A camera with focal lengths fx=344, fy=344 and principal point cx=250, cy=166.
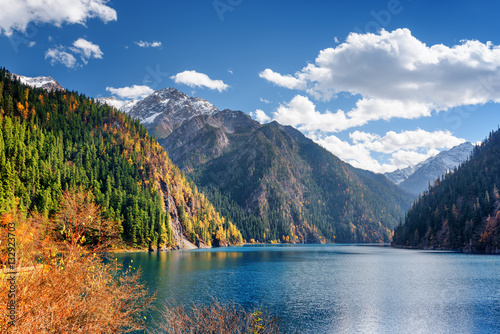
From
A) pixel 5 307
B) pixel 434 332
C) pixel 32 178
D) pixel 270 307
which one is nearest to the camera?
pixel 5 307

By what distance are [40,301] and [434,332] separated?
40.0 metres

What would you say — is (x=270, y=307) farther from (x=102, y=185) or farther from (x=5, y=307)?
(x=102, y=185)

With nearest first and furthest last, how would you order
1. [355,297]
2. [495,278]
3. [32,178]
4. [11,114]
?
1. [355,297]
2. [495,278]
3. [32,178]
4. [11,114]

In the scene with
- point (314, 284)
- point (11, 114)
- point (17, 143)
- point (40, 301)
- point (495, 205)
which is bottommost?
point (314, 284)

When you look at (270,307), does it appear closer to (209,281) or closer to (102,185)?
(209,281)

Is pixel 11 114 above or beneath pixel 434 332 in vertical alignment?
above

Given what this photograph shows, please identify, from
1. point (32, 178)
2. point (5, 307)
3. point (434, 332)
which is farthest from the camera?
point (32, 178)

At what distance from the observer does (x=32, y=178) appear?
140 metres

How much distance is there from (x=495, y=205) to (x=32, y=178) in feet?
747

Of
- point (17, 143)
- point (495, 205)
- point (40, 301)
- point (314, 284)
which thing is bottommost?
point (314, 284)

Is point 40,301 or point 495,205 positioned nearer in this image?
point 40,301

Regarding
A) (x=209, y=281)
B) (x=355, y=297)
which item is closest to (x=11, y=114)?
(x=209, y=281)

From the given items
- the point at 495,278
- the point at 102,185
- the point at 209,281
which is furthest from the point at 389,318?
the point at 102,185

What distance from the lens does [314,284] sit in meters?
71.3
